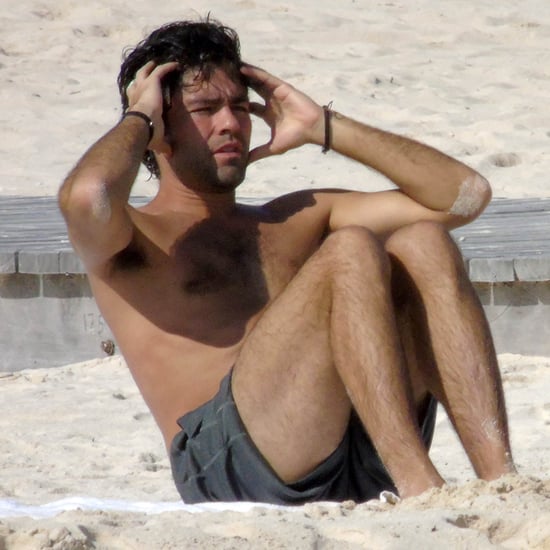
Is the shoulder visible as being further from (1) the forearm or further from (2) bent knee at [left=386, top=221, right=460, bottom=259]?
(2) bent knee at [left=386, top=221, right=460, bottom=259]

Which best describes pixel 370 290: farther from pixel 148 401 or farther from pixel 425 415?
pixel 148 401

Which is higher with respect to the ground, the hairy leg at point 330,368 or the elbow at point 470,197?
the elbow at point 470,197

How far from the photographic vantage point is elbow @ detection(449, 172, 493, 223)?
3600 millimetres

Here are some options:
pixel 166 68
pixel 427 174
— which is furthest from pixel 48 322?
pixel 427 174

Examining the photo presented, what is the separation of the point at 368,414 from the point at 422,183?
880mm

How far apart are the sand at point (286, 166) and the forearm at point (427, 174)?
2.60ft

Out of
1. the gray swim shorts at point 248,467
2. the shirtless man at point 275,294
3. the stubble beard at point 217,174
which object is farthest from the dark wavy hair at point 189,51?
the gray swim shorts at point 248,467

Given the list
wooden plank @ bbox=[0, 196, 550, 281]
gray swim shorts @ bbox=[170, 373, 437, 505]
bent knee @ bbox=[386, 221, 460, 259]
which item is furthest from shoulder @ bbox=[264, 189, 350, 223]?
wooden plank @ bbox=[0, 196, 550, 281]

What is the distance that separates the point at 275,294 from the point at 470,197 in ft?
1.91

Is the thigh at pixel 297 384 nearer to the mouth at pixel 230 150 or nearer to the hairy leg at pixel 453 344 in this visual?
the hairy leg at pixel 453 344

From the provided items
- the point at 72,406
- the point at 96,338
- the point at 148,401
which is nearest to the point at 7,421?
the point at 72,406

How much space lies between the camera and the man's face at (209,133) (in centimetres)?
347

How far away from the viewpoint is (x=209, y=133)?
347cm

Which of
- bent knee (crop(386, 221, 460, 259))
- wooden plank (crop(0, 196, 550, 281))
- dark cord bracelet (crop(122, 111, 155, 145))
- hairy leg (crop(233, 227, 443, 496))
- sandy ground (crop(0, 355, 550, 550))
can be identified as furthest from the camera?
wooden plank (crop(0, 196, 550, 281))
